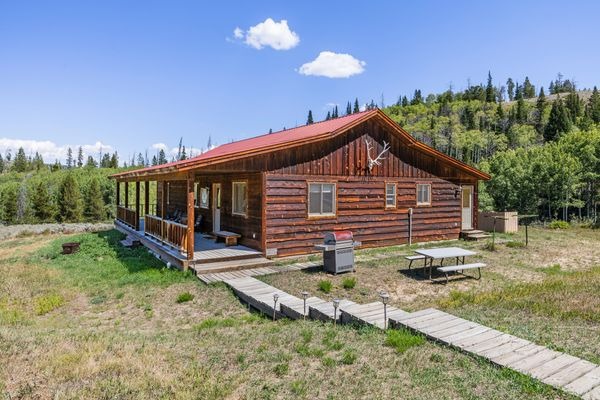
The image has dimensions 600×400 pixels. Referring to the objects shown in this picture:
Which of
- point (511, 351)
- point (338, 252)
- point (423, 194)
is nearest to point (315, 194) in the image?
point (338, 252)

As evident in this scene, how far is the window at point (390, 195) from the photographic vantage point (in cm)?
1480

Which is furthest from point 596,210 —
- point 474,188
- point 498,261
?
point 498,261

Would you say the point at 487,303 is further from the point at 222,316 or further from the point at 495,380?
the point at 222,316

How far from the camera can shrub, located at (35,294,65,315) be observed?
28.3ft

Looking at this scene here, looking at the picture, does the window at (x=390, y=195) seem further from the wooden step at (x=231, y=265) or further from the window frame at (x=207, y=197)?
the window frame at (x=207, y=197)

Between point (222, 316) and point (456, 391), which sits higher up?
point (456, 391)

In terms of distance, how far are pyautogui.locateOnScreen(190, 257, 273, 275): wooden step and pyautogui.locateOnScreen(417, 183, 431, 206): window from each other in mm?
7193

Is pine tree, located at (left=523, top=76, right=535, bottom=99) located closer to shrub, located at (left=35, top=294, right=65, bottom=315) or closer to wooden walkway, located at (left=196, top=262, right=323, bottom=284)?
wooden walkway, located at (left=196, top=262, right=323, bottom=284)

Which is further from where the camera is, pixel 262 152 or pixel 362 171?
pixel 362 171

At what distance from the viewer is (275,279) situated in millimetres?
9977

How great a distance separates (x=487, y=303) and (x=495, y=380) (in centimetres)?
390

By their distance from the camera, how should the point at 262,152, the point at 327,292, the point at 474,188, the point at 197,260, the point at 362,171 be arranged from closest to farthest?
the point at 327,292 → the point at 197,260 → the point at 262,152 → the point at 362,171 → the point at 474,188

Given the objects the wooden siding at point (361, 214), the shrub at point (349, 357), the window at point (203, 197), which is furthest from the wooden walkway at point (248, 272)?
the window at point (203, 197)

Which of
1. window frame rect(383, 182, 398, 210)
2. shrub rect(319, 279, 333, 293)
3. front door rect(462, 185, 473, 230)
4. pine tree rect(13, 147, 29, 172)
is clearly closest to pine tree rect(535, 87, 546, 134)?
front door rect(462, 185, 473, 230)
